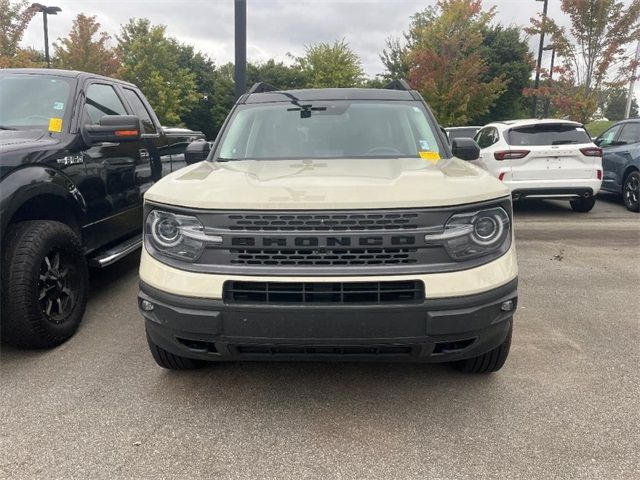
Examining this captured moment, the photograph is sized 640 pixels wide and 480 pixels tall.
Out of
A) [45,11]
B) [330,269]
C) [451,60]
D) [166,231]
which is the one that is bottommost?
[330,269]

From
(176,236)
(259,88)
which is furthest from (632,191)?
(176,236)

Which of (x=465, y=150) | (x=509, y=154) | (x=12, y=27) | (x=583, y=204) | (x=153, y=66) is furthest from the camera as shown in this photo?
(x=153, y=66)

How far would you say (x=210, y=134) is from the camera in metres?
35.0

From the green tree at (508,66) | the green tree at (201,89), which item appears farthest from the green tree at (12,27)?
the green tree at (508,66)

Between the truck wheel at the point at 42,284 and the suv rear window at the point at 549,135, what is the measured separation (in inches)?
275

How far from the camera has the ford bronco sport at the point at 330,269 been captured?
7.74 feet

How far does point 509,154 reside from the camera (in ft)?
27.3

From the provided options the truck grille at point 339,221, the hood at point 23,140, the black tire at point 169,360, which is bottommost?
the black tire at point 169,360

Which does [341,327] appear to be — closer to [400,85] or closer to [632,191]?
[400,85]

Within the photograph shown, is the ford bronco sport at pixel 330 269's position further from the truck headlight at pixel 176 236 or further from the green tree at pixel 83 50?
the green tree at pixel 83 50

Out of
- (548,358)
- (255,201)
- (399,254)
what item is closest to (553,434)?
(548,358)

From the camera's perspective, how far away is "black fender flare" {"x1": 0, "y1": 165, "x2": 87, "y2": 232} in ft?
10.3

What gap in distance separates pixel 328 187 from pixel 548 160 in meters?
6.87

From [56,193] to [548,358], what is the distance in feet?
11.6
